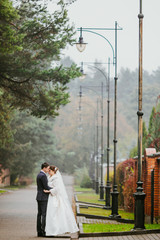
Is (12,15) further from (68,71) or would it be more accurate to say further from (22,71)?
(68,71)

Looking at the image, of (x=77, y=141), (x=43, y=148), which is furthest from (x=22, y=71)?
(x=77, y=141)

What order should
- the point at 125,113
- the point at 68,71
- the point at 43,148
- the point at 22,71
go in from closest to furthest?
the point at 22,71, the point at 68,71, the point at 43,148, the point at 125,113

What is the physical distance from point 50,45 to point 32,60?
123cm

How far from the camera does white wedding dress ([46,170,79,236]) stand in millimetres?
14227

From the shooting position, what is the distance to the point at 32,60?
28.0 m

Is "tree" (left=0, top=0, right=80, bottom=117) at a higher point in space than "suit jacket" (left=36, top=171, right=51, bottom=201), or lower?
higher

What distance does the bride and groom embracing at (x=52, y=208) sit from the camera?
1426cm

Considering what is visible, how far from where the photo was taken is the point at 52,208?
47.1 ft

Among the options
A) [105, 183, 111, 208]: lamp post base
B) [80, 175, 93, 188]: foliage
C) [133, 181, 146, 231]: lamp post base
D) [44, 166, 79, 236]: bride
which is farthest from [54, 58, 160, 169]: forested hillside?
[44, 166, 79, 236]: bride

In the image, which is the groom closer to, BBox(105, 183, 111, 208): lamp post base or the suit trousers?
the suit trousers

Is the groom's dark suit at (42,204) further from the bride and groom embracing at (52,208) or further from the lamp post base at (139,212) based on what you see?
the lamp post base at (139,212)

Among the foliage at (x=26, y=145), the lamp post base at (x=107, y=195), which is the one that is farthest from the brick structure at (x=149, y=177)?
the foliage at (x=26, y=145)

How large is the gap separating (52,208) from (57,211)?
0.54 ft

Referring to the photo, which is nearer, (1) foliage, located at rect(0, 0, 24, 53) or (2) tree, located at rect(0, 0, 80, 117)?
(1) foliage, located at rect(0, 0, 24, 53)
